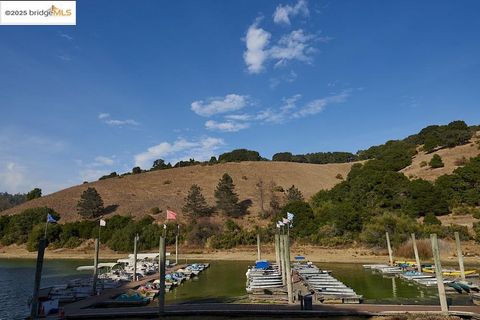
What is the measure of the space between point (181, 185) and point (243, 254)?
5347 cm

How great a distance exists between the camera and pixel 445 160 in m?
94.5

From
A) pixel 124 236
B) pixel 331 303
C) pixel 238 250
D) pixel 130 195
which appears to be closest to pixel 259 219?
A: pixel 238 250

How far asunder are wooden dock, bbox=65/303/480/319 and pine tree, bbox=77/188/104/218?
72978 millimetres

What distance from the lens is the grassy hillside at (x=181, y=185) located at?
9840 cm

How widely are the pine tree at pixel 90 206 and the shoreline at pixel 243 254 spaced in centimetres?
1642

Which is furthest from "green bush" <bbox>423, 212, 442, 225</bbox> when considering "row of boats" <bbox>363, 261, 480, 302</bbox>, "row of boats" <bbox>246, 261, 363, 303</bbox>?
"row of boats" <bbox>246, 261, 363, 303</bbox>

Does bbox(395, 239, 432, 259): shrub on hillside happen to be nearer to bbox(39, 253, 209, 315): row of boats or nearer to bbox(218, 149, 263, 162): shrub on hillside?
bbox(39, 253, 209, 315): row of boats

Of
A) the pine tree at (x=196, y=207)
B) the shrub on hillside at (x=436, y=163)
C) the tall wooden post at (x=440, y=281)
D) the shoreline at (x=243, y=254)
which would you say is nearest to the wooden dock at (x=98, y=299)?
the tall wooden post at (x=440, y=281)

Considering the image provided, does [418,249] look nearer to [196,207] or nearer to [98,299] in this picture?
[98,299]

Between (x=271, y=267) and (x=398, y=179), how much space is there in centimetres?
4049

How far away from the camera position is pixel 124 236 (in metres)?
73.4

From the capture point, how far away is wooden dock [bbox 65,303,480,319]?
71.1 ft

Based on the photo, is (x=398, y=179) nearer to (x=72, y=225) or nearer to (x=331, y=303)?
(x=331, y=303)

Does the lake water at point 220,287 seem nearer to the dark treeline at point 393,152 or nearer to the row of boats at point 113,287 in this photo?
the row of boats at point 113,287
